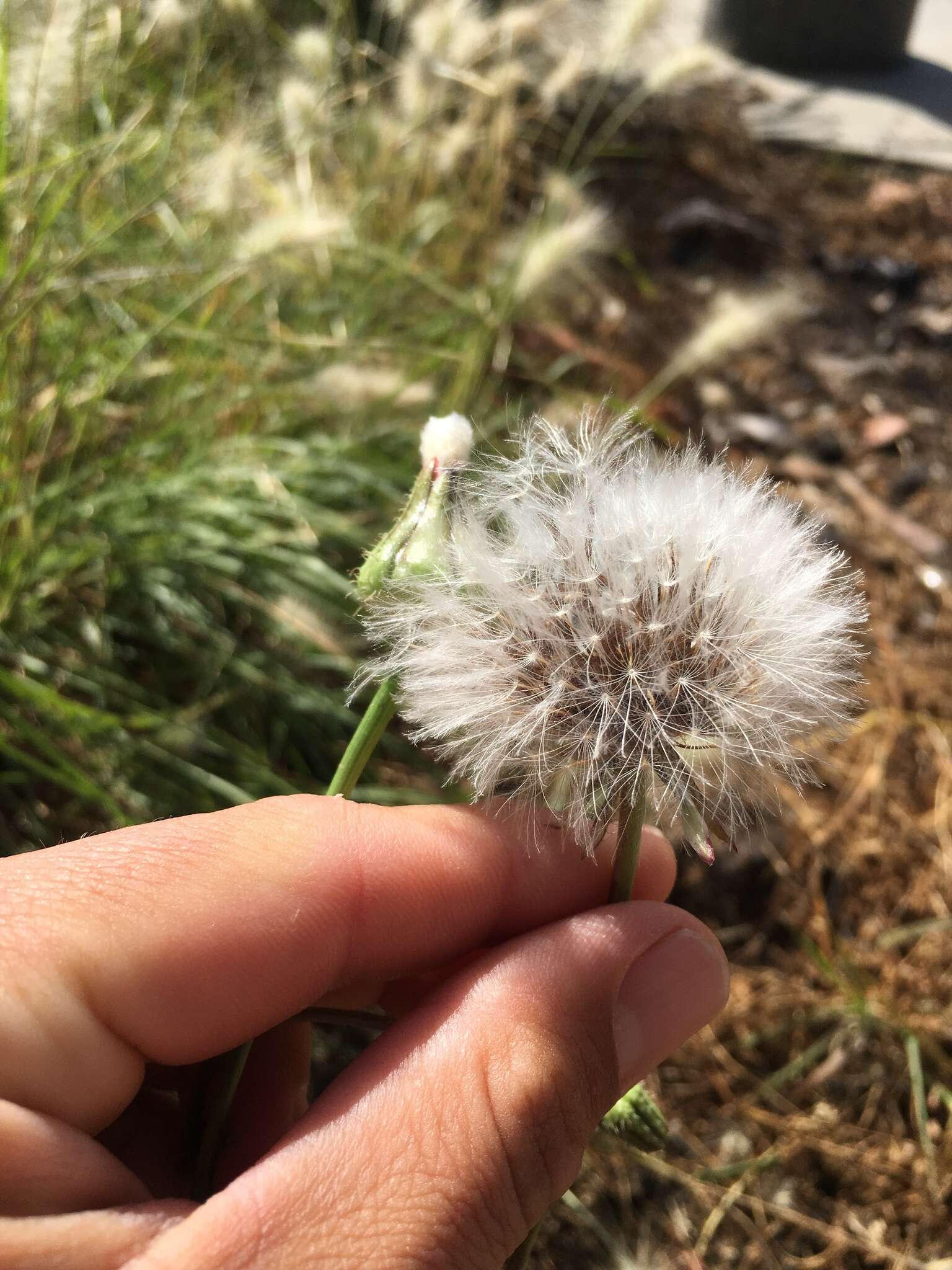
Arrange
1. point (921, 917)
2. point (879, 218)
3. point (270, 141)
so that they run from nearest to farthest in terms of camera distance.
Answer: point (921, 917) → point (270, 141) → point (879, 218)

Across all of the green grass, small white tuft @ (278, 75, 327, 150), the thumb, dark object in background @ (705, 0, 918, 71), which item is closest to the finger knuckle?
the thumb

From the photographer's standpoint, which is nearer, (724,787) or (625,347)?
(724,787)

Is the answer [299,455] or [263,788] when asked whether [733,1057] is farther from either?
[299,455]

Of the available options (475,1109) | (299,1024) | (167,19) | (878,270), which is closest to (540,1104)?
(475,1109)

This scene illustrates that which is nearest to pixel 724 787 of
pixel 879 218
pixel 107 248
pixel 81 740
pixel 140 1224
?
pixel 140 1224

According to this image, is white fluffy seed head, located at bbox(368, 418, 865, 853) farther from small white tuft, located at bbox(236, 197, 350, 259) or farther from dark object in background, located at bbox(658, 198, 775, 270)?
dark object in background, located at bbox(658, 198, 775, 270)
